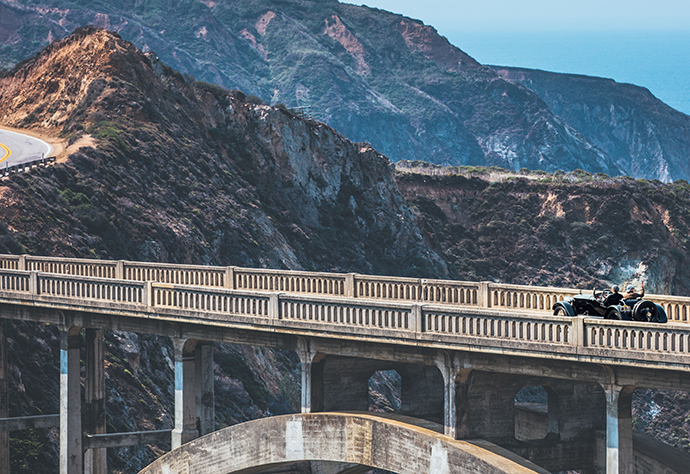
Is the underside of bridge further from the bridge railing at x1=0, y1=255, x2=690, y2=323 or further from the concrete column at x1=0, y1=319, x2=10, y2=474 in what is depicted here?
the concrete column at x1=0, y1=319, x2=10, y2=474

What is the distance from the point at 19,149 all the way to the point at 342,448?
5152 centimetres

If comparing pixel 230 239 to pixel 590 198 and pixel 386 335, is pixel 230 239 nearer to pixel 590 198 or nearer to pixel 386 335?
pixel 386 335

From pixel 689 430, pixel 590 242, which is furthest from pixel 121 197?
pixel 590 242

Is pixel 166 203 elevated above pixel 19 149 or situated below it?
below

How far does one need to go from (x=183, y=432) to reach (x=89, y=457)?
8.30 m

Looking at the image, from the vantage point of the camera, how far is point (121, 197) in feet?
229

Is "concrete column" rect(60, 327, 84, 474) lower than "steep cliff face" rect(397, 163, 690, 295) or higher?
lower

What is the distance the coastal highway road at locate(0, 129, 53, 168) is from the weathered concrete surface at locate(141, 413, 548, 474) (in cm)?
3992

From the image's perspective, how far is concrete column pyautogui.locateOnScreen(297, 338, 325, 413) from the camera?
94.1ft

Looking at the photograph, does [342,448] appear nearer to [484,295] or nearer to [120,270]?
[484,295]

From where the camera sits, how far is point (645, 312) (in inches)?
917

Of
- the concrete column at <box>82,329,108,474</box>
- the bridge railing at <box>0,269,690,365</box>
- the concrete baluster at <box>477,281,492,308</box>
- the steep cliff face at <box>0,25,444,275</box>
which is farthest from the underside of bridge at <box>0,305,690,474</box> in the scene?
the steep cliff face at <box>0,25,444,275</box>

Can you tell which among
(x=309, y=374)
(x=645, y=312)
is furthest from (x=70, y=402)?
(x=645, y=312)

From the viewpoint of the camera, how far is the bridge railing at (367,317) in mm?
22172
